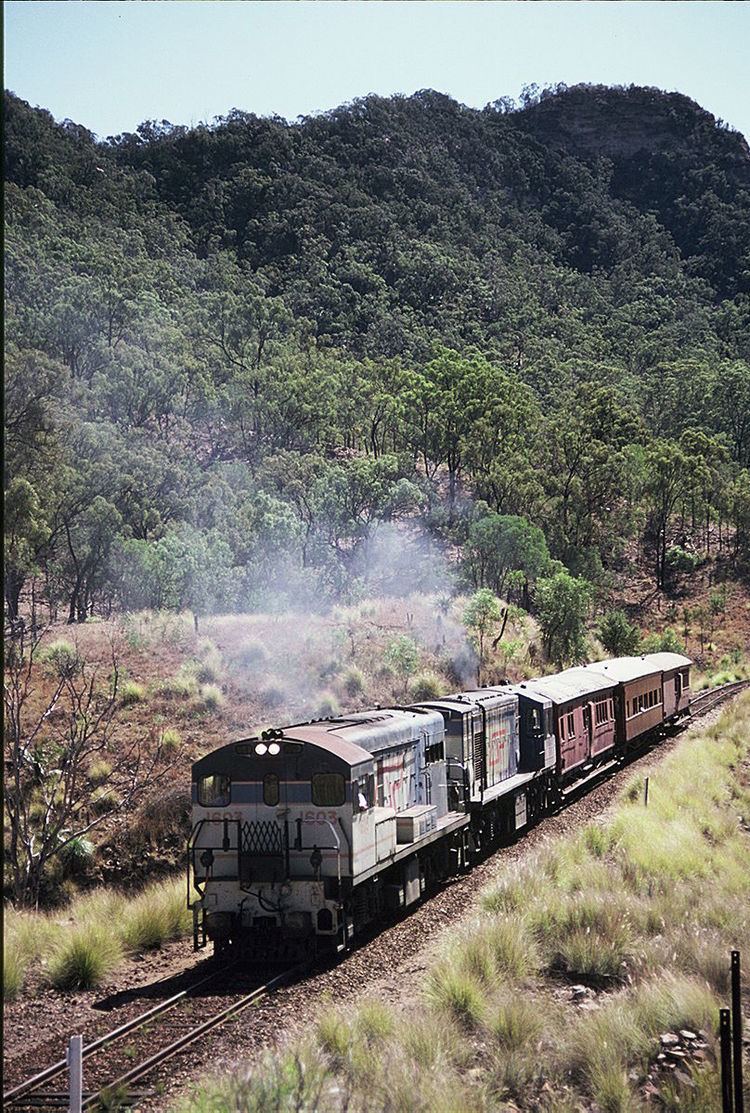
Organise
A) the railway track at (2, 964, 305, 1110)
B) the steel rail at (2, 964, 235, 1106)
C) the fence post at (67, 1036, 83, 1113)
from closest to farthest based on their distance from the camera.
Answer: the fence post at (67, 1036, 83, 1113) < the railway track at (2, 964, 305, 1110) < the steel rail at (2, 964, 235, 1106)

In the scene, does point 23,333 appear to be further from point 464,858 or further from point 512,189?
point 512,189

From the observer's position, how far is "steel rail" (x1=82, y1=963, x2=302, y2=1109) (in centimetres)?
998

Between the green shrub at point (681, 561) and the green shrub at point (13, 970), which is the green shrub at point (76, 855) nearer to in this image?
the green shrub at point (13, 970)

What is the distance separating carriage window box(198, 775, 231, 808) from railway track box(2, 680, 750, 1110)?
200 centimetres

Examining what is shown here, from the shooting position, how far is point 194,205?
146 m

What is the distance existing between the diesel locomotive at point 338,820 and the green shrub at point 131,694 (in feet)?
38.2

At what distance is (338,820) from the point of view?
46.0 ft

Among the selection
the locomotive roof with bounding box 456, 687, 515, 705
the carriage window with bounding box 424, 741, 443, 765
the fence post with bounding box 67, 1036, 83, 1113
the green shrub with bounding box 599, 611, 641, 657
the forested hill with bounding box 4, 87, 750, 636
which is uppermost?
the forested hill with bounding box 4, 87, 750, 636

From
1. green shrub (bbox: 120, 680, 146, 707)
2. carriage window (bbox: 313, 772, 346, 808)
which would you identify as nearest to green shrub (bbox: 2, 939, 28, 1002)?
carriage window (bbox: 313, 772, 346, 808)

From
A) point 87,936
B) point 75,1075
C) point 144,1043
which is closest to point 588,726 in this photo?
point 87,936

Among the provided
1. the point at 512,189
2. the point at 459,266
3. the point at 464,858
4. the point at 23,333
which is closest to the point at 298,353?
the point at 23,333

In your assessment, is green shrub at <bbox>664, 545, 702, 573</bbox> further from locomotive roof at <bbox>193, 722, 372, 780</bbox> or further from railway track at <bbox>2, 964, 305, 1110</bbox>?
railway track at <bbox>2, 964, 305, 1110</bbox>

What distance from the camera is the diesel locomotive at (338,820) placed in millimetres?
14031

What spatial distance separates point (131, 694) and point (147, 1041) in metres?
18.8
